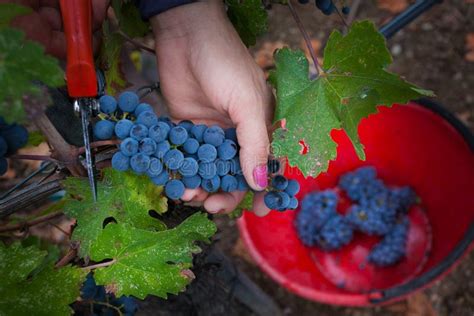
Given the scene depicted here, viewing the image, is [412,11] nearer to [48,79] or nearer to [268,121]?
[268,121]

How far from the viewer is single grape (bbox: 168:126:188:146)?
74cm

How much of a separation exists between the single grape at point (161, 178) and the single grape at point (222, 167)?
8cm

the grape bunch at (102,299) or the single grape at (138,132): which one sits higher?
the single grape at (138,132)

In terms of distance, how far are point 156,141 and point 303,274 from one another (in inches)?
46.7

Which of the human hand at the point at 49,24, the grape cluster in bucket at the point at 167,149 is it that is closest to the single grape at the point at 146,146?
the grape cluster in bucket at the point at 167,149

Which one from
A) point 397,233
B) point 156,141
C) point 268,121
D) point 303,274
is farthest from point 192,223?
point 397,233

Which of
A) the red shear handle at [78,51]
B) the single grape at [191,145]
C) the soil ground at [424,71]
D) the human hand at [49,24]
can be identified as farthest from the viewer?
the soil ground at [424,71]

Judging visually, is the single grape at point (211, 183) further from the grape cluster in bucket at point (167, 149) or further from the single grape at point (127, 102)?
the single grape at point (127, 102)

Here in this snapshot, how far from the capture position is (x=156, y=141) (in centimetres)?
73

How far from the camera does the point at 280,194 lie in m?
0.84

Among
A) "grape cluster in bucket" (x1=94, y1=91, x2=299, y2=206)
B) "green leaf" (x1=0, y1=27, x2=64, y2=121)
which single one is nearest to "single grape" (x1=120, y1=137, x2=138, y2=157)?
"grape cluster in bucket" (x1=94, y1=91, x2=299, y2=206)

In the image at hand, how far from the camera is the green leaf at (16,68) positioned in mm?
485

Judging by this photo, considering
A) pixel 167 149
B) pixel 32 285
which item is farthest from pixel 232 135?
pixel 32 285

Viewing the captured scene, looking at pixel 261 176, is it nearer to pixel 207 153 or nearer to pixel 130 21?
pixel 207 153
